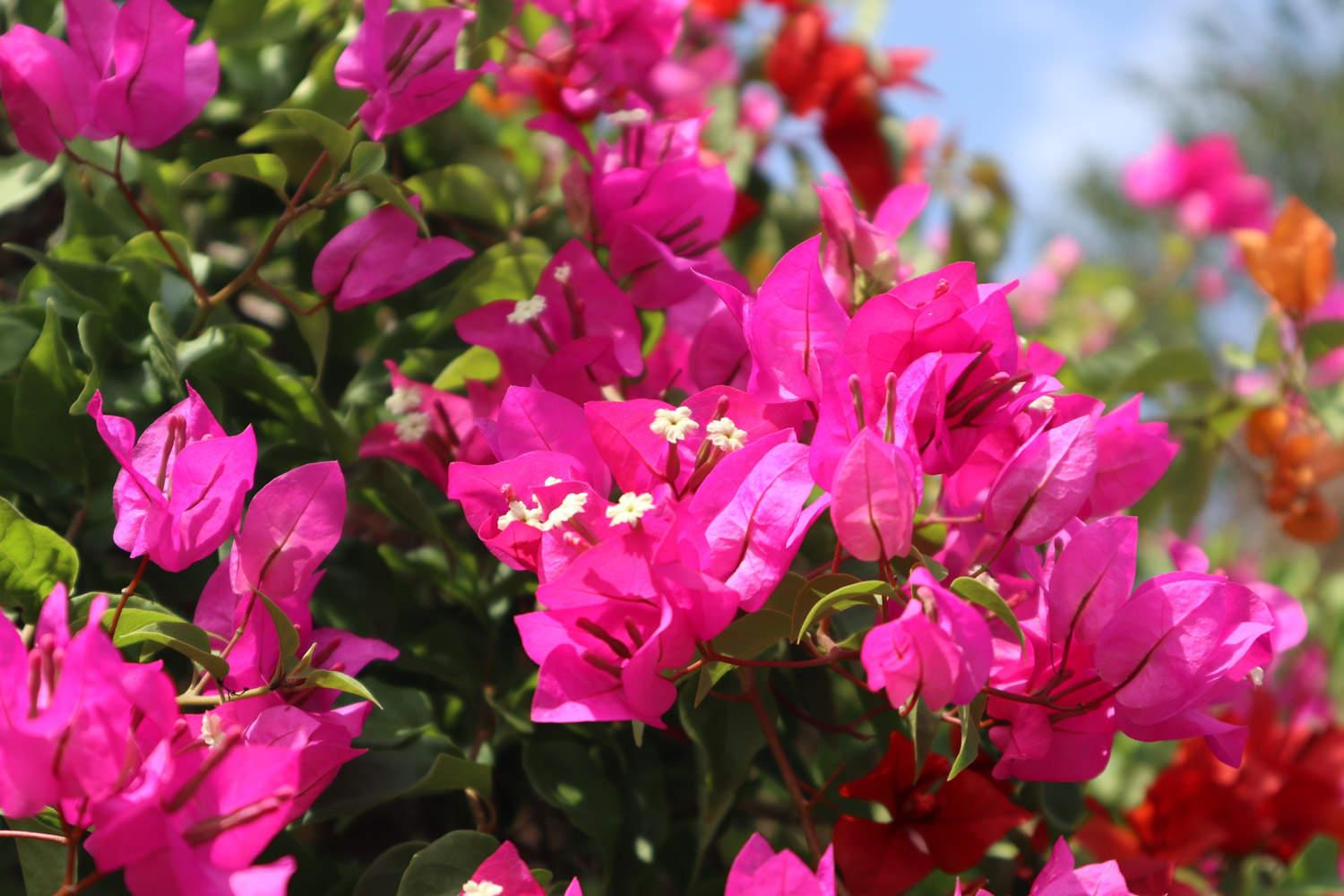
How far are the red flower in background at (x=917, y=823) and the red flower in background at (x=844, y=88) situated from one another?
0.64m

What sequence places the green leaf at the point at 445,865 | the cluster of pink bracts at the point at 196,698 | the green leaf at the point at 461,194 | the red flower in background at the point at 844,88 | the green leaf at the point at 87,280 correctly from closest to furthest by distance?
the cluster of pink bracts at the point at 196,698
the green leaf at the point at 445,865
the green leaf at the point at 87,280
the green leaf at the point at 461,194
the red flower in background at the point at 844,88

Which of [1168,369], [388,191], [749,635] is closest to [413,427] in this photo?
[388,191]

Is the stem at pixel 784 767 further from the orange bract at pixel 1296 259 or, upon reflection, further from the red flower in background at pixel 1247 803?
the orange bract at pixel 1296 259

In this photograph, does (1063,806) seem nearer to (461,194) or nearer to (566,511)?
(566,511)

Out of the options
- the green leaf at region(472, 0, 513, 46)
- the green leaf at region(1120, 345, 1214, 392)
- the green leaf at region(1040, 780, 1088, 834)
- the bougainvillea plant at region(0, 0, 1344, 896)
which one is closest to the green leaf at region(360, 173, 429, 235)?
the bougainvillea plant at region(0, 0, 1344, 896)

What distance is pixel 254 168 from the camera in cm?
56

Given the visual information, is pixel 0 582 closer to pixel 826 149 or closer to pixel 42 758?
pixel 42 758

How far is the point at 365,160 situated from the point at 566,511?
0.67 feet

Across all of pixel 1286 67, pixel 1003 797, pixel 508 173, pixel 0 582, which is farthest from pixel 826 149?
pixel 1286 67

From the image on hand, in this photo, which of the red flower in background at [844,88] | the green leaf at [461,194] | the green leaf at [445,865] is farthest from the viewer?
the red flower in background at [844,88]

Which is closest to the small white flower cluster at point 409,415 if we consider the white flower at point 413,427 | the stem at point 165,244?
the white flower at point 413,427

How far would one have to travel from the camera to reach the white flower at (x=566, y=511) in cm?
44

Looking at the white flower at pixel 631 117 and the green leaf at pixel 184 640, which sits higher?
the white flower at pixel 631 117

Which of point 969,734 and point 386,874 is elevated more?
point 969,734
